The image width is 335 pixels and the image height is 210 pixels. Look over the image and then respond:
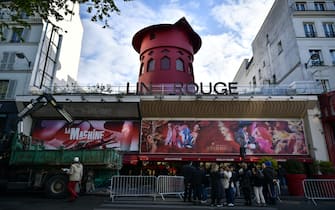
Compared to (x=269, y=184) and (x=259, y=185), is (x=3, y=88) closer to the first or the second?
(x=259, y=185)

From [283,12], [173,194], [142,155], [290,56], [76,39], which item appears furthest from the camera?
[76,39]

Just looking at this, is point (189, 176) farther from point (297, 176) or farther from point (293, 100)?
point (293, 100)

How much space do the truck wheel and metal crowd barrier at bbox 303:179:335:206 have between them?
10.4 m

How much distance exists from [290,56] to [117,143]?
16.9 meters

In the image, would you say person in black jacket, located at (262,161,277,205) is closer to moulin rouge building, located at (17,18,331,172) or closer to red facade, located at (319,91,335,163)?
moulin rouge building, located at (17,18,331,172)

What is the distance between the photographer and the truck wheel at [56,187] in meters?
9.25

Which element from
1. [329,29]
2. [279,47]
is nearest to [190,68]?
[279,47]

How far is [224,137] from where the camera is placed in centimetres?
1656

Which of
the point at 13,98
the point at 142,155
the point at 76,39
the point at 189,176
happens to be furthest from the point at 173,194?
the point at 76,39

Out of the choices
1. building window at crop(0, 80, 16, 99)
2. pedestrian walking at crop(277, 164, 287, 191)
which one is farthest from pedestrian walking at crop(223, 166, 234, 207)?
building window at crop(0, 80, 16, 99)

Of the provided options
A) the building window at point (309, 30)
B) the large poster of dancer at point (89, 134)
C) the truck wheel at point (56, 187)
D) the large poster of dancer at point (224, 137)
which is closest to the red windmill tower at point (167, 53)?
the large poster of dancer at point (224, 137)

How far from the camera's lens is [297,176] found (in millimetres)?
11203

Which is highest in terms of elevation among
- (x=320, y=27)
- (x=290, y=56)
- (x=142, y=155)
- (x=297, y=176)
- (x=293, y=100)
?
(x=320, y=27)

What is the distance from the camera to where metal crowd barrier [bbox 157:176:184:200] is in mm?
9414
